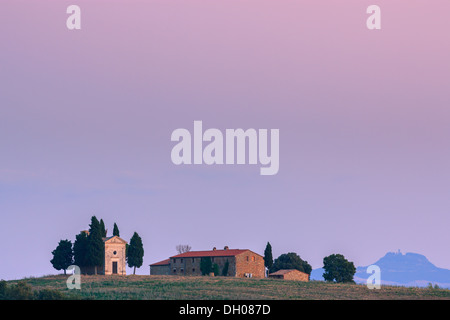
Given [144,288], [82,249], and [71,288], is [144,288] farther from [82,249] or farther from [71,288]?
[82,249]

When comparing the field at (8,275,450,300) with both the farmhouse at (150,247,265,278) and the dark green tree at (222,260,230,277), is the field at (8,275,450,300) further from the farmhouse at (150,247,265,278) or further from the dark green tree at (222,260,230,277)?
the farmhouse at (150,247,265,278)

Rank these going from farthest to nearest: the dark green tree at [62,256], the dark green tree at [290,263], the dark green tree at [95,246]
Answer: the dark green tree at [290,263], the dark green tree at [62,256], the dark green tree at [95,246]

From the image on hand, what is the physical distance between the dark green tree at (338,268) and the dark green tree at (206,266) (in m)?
19.3

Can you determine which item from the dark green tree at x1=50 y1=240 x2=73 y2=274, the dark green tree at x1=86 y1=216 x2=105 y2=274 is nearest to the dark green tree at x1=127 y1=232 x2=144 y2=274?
the dark green tree at x1=86 y1=216 x2=105 y2=274

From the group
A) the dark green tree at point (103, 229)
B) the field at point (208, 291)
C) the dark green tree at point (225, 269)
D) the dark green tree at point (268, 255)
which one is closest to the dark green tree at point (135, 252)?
the dark green tree at point (103, 229)

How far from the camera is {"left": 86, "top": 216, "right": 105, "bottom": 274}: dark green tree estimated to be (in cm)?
9544

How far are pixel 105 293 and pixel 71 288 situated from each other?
437 inches

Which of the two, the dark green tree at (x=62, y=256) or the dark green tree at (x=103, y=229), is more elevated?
the dark green tree at (x=103, y=229)

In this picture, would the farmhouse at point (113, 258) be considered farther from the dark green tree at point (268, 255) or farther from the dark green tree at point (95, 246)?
the dark green tree at point (268, 255)

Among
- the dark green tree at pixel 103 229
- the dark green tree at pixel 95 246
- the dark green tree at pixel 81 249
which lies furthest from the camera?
the dark green tree at pixel 103 229

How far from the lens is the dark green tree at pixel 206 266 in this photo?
4213 inches

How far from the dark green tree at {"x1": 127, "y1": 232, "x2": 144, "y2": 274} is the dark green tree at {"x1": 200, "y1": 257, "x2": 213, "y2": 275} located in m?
10.1
